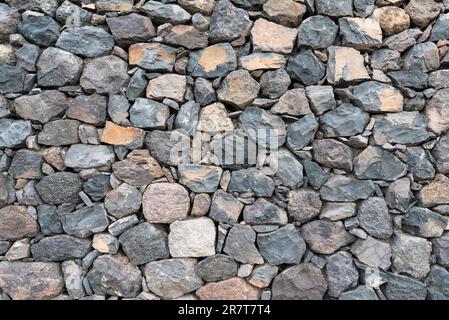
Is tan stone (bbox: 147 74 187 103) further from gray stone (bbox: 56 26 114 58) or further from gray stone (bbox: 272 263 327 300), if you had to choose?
gray stone (bbox: 272 263 327 300)

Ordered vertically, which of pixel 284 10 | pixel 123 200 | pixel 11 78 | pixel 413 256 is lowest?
pixel 413 256

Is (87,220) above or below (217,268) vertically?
above

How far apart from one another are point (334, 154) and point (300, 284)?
2.72 ft

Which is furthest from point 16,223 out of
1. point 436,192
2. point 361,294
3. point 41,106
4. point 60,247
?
point 436,192

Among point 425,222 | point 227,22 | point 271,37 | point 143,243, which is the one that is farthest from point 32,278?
point 425,222

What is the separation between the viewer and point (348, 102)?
83.9 inches

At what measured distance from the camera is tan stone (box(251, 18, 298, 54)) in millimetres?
2107

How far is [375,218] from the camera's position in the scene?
209cm

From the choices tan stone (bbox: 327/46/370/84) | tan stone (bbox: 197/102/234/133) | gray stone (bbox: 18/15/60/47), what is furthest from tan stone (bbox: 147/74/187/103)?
tan stone (bbox: 327/46/370/84)

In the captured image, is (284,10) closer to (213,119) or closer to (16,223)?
(213,119)

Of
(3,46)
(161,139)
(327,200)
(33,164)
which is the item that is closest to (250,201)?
(327,200)

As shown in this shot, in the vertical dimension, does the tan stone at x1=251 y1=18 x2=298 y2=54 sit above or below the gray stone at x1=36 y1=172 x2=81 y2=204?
above

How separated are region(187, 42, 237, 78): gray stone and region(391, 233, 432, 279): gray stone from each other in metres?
1.52

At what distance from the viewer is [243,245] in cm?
210
